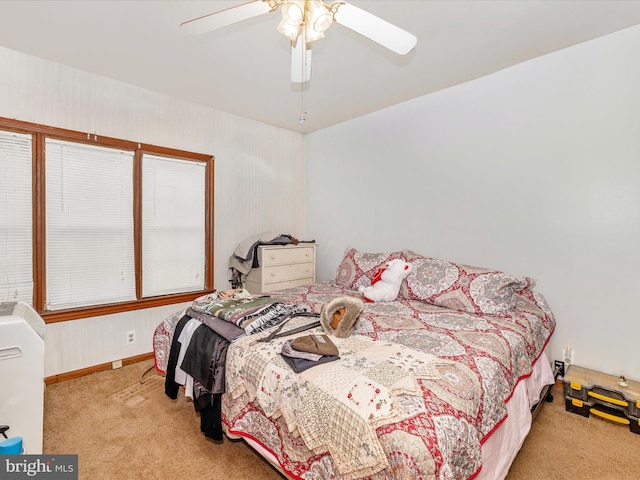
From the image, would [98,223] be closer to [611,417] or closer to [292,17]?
[292,17]

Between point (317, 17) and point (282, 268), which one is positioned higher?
point (317, 17)

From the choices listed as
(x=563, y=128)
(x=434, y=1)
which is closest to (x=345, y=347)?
(x=434, y=1)

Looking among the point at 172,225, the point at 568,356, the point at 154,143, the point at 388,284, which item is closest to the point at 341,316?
the point at 388,284

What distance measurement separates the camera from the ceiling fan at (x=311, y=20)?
140 centimetres

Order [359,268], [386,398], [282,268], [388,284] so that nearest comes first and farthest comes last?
[386,398] < [388,284] < [359,268] < [282,268]

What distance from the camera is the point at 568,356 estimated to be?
243 centimetres

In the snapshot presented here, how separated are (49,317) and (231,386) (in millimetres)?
1920

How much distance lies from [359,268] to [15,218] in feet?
9.01

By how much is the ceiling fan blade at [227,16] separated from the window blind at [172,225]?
1857mm

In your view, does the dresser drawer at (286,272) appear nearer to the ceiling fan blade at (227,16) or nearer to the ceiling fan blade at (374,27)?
the ceiling fan blade at (227,16)

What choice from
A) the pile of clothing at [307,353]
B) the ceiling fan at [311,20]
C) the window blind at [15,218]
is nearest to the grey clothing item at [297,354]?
the pile of clothing at [307,353]

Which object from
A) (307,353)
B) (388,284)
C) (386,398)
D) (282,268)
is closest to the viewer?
(386,398)

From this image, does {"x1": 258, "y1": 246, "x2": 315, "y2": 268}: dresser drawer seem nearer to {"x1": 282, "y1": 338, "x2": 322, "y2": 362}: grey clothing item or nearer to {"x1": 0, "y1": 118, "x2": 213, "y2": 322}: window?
{"x1": 0, "y1": 118, "x2": 213, "y2": 322}: window

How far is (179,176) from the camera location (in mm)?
3232
